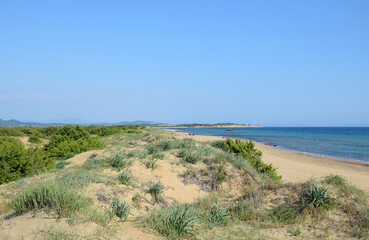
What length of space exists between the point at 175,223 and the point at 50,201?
2633 mm

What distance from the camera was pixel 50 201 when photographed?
15.8ft

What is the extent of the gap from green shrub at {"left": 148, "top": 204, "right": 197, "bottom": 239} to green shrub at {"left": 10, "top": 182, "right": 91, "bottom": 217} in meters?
1.58

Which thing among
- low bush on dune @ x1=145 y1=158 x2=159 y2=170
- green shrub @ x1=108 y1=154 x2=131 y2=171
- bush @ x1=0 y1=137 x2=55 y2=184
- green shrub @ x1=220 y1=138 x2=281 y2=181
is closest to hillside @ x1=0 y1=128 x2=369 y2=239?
green shrub @ x1=108 y1=154 x2=131 y2=171

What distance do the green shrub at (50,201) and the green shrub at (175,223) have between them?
1584 mm

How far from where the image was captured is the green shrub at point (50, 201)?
184 inches

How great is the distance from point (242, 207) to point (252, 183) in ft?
15.0

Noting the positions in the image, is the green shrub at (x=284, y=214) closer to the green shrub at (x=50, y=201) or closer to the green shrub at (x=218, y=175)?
the green shrub at (x=218, y=175)

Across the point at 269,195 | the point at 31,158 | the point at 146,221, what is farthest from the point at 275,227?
the point at 31,158

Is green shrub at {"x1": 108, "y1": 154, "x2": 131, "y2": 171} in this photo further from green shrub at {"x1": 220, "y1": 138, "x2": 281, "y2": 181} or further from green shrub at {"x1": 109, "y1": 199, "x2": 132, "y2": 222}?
green shrub at {"x1": 220, "y1": 138, "x2": 281, "y2": 181}

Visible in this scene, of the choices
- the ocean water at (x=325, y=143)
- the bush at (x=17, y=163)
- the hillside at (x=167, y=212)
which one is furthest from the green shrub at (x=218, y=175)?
the ocean water at (x=325, y=143)

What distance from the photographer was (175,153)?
12164 millimetres

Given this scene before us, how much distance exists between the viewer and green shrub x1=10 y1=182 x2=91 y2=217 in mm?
4668

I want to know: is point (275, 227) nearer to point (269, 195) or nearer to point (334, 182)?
point (269, 195)

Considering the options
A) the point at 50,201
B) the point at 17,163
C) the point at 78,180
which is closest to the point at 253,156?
the point at 78,180
